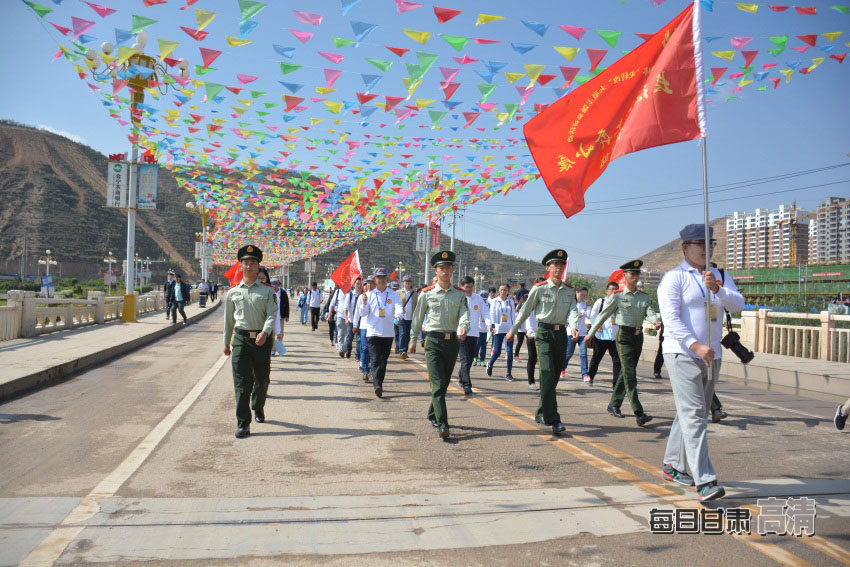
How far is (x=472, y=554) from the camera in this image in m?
3.26

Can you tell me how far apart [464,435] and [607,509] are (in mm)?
2382

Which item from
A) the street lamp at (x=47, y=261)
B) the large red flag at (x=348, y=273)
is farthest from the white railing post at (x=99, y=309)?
the street lamp at (x=47, y=261)

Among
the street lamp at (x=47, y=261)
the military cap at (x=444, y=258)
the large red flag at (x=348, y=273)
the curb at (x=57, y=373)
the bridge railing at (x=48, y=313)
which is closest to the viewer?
the military cap at (x=444, y=258)

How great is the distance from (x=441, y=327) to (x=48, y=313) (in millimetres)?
13991

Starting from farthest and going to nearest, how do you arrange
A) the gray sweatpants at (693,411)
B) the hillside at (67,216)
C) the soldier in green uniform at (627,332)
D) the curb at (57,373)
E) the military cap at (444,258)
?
the hillside at (67,216) < the curb at (57,373) < the soldier in green uniform at (627,332) < the military cap at (444,258) < the gray sweatpants at (693,411)

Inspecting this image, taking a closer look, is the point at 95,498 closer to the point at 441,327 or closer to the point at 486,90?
the point at 441,327

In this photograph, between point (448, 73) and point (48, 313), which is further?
point (48, 313)

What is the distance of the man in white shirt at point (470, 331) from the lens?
30.3 feet

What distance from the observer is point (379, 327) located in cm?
909

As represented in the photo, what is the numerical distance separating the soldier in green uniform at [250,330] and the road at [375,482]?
1.62ft

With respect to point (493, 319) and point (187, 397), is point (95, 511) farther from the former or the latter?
point (493, 319)

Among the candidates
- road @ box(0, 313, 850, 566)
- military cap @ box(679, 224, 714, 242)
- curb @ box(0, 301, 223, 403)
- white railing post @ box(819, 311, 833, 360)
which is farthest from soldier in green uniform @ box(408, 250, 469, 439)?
white railing post @ box(819, 311, 833, 360)

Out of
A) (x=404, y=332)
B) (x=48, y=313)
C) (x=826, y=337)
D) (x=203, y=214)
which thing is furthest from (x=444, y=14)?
(x=203, y=214)

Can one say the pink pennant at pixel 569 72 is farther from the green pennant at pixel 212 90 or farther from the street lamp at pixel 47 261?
the street lamp at pixel 47 261
